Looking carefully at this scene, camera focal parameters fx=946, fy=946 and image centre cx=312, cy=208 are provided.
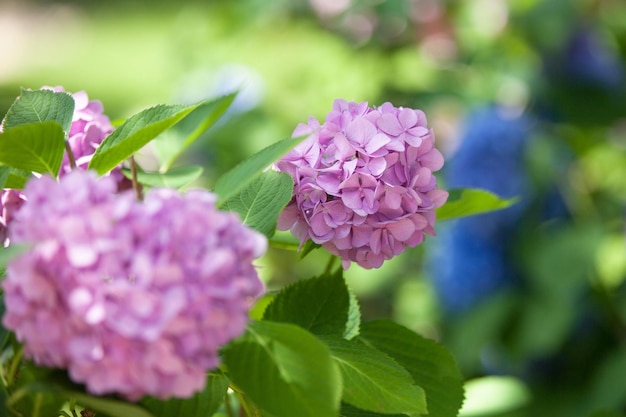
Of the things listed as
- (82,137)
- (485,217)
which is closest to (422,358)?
(82,137)

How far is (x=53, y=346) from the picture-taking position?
0.41 meters

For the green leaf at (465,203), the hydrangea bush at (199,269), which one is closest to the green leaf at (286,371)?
the hydrangea bush at (199,269)

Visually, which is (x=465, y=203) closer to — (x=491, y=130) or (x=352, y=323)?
(x=352, y=323)

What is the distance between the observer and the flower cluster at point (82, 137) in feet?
1.90

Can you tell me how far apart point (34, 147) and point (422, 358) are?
11.1 inches

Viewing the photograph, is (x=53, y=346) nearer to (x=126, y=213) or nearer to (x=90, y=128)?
(x=126, y=213)

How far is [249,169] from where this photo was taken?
0.49 meters

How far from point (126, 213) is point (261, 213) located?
143mm

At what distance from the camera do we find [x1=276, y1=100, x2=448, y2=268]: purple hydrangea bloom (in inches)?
21.8

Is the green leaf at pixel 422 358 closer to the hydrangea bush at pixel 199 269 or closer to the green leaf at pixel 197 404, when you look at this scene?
the hydrangea bush at pixel 199 269

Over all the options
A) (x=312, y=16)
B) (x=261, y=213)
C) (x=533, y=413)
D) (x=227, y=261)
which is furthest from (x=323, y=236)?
(x=312, y=16)

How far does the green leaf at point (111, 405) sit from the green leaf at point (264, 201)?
135mm

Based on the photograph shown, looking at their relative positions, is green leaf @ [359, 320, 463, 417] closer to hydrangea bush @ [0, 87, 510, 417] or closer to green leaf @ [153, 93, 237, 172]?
hydrangea bush @ [0, 87, 510, 417]

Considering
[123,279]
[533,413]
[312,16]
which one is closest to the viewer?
[123,279]
